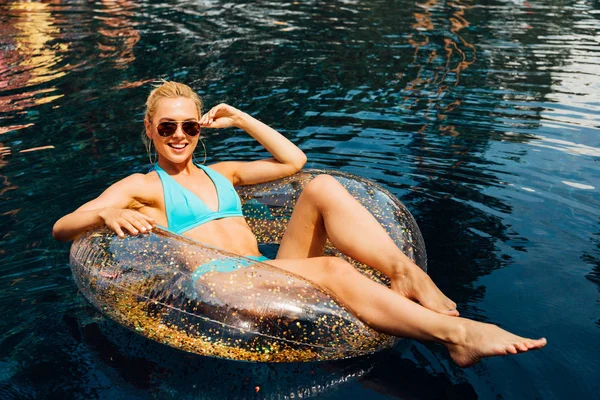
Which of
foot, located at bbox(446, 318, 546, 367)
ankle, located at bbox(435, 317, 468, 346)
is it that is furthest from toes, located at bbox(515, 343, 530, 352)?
ankle, located at bbox(435, 317, 468, 346)

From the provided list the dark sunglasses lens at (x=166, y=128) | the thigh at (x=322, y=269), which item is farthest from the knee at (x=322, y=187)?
the dark sunglasses lens at (x=166, y=128)

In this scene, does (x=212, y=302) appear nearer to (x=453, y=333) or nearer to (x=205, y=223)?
(x=205, y=223)

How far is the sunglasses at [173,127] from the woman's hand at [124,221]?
1.94ft

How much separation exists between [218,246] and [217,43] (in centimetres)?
864

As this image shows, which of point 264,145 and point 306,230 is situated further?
point 264,145

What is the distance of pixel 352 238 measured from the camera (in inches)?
137

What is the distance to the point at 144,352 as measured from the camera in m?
3.55

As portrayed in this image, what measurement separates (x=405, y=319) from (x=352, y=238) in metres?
0.54

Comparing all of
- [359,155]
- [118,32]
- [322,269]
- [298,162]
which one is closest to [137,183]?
[298,162]

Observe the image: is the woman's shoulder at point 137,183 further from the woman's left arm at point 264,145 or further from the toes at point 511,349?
the toes at point 511,349

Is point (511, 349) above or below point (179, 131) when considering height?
below

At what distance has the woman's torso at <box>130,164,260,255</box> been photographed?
13.0 ft

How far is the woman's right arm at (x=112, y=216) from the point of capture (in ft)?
11.7

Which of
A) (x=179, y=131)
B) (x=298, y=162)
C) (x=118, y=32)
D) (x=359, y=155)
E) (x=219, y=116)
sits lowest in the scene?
(x=118, y=32)
